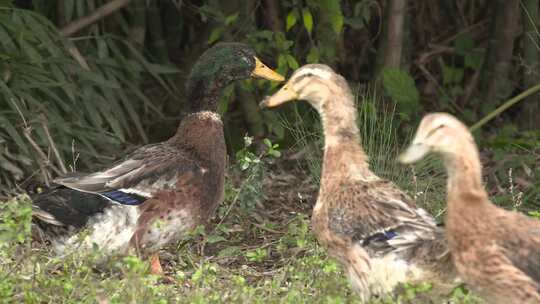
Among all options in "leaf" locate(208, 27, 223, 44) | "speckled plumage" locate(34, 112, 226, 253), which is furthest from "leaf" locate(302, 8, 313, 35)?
"speckled plumage" locate(34, 112, 226, 253)

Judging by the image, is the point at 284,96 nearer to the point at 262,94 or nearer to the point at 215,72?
the point at 215,72

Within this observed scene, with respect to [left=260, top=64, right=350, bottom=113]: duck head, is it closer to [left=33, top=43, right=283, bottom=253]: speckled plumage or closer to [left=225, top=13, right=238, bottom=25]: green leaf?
[left=33, top=43, right=283, bottom=253]: speckled plumage

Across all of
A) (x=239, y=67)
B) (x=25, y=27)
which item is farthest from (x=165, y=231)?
(x=25, y=27)

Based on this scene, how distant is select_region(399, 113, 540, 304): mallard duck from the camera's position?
5.06 m

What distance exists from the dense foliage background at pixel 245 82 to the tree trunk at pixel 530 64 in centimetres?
1

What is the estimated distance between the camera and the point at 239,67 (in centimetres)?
778

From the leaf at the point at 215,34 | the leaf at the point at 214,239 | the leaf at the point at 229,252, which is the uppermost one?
the leaf at the point at 215,34

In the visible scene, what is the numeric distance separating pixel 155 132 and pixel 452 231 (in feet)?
16.7

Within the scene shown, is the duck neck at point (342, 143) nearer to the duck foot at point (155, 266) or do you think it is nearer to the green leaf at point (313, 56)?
the duck foot at point (155, 266)

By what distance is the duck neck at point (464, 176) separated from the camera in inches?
205

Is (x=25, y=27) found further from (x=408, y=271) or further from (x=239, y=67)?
(x=408, y=271)

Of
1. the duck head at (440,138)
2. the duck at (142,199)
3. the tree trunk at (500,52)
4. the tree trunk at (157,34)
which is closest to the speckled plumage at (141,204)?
the duck at (142,199)

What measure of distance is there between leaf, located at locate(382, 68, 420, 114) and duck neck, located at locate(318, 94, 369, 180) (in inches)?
103

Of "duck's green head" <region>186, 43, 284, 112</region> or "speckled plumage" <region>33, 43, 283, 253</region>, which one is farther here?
"duck's green head" <region>186, 43, 284, 112</region>
